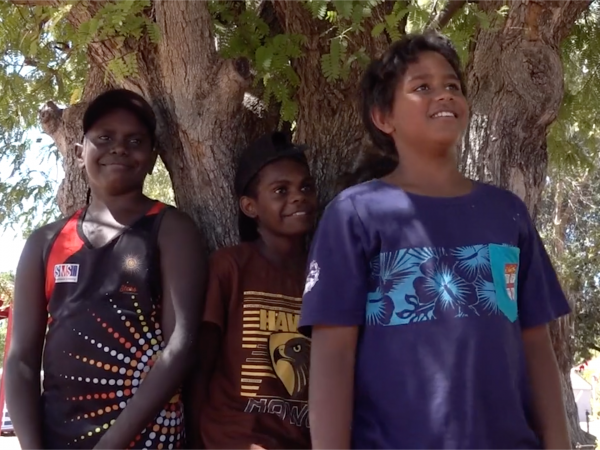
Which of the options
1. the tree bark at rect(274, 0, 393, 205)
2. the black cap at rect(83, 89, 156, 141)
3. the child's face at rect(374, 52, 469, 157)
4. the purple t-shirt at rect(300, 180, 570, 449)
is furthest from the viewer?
the tree bark at rect(274, 0, 393, 205)

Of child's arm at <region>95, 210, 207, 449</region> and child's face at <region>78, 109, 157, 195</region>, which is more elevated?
child's face at <region>78, 109, 157, 195</region>

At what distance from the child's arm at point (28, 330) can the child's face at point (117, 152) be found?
311 millimetres

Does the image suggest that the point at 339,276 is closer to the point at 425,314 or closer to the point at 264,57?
the point at 425,314

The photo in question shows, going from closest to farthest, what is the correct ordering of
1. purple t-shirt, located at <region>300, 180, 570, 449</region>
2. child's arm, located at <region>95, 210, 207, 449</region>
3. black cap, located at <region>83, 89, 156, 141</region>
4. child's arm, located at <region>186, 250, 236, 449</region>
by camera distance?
1. purple t-shirt, located at <region>300, 180, 570, 449</region>
2. child's arm, located at <region>95, 210, 207, 449</region>
3. child's arm, located at <region>186, 250, 236, 449</region>
4. black cap, located at <region>83, 89, 156, 141</region>

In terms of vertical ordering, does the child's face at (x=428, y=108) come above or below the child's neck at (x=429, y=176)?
above

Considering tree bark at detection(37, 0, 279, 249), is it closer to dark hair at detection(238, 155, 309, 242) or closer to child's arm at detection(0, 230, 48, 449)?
dark hair at detection(238, 155, 309, 242)

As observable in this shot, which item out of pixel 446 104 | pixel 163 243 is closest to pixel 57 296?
pixel 163 243

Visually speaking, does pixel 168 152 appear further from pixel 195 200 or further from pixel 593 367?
pixel 593 367

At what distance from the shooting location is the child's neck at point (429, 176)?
2.12 m

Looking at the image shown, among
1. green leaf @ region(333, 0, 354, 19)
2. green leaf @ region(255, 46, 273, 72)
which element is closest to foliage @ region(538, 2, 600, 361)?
green leaf @ region(255, 46, 273, 72)

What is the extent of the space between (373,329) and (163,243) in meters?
1.09

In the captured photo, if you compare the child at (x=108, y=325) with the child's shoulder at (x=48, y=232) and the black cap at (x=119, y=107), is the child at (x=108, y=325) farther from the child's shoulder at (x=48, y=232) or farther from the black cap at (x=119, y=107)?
the black cap at (x=119, y=107)

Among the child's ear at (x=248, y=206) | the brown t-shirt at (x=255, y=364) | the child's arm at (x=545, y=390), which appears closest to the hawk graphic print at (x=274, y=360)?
the brown t-shirt at (x=255, y=364)

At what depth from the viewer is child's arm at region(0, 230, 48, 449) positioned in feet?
9.24
